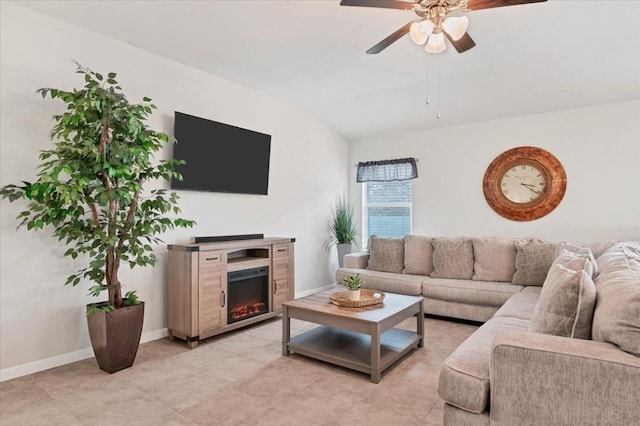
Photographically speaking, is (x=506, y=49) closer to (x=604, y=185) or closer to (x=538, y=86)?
(x=538, y=86)

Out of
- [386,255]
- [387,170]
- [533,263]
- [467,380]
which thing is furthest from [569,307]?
[387,170]

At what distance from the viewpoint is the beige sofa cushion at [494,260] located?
3943 mm

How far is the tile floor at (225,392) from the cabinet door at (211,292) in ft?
0.91

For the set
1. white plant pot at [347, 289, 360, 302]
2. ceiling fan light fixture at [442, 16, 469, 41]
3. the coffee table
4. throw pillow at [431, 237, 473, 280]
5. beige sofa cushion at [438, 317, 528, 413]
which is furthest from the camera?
throw pillow at [431, 237, 473, 280]

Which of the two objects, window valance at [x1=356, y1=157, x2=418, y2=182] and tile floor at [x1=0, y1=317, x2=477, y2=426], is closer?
tile floor at [x1=0, y1=317, x2=477, y2=426]

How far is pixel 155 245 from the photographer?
3.42 m

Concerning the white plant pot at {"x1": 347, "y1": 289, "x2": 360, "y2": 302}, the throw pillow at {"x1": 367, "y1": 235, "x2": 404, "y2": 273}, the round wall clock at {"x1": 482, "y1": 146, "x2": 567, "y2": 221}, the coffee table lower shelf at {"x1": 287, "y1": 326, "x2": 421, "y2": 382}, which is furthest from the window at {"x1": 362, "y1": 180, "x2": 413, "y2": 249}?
the white plant pot at {"x1": 347, "y1": 289, "x2": 360, "y2": 302}

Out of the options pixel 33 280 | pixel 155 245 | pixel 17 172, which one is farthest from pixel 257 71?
pixel 33 280

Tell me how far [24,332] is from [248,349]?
1.66 meters

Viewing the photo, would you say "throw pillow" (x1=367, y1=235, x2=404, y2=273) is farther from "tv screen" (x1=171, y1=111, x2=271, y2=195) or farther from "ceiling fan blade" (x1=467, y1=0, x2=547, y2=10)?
"ceiling fan blade" (x1=467, y1=0, x2=547, y2=10)

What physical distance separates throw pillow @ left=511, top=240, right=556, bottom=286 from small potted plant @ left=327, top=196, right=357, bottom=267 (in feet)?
7.72

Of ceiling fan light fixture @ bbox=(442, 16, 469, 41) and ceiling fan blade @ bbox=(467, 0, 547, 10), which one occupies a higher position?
ceiling fan blade @ bbox=(467, 0, 547, 10)

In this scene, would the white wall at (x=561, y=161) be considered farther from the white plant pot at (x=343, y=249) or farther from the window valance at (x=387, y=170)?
the white plant pot at (x=343, y=249)

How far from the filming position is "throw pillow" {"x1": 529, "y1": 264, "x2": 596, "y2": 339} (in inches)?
59.9
